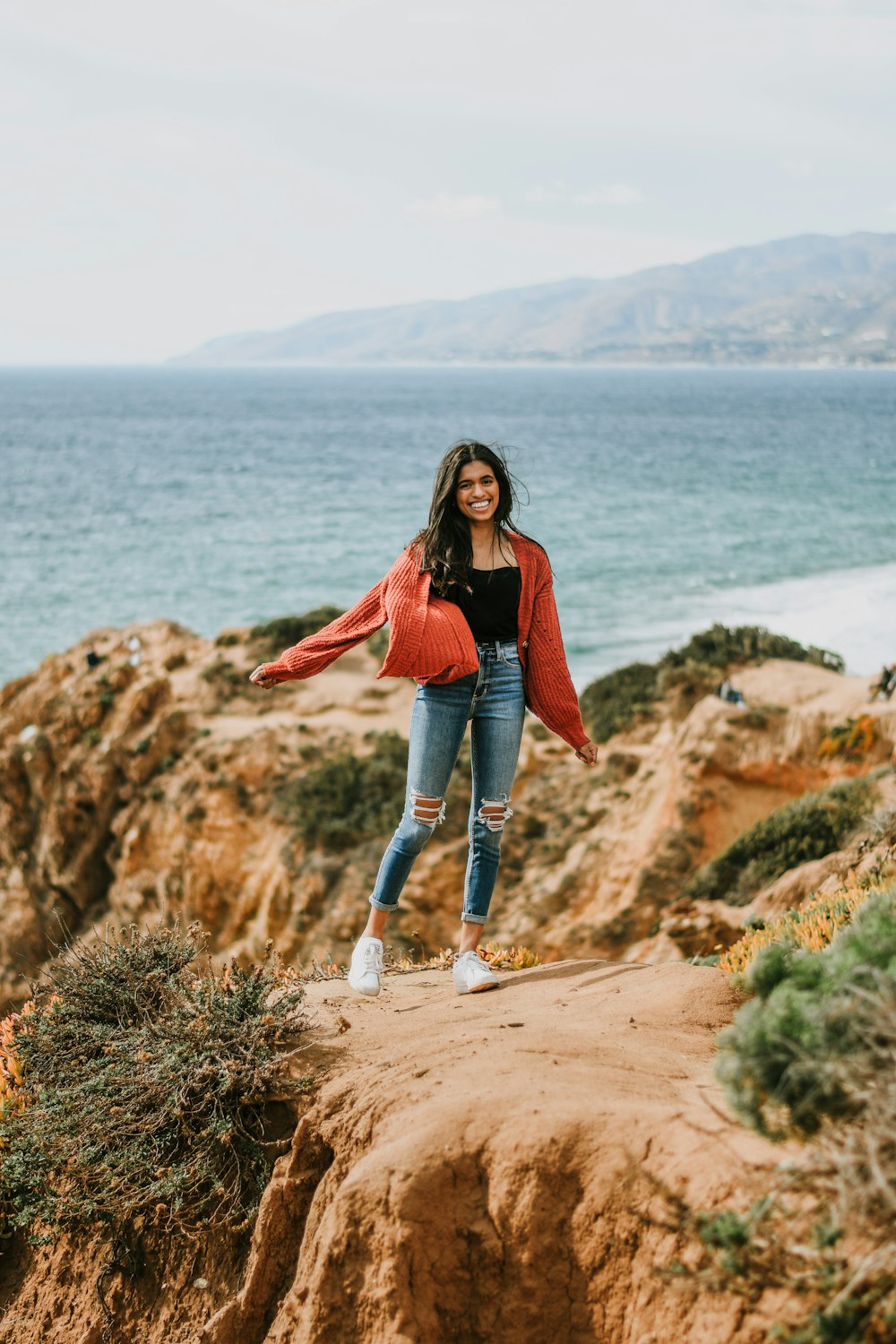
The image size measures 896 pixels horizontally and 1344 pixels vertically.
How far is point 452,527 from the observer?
176 inches

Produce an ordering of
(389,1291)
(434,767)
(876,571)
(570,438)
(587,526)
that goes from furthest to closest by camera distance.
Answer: (570,438) < (587,526) < (876,571) < (434,767) < (389,1291)

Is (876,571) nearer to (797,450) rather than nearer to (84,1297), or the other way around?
(84,1297)

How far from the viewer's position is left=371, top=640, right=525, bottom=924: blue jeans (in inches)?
177

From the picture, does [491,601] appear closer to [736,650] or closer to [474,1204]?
[474,1204]

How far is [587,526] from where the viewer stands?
39.4 m

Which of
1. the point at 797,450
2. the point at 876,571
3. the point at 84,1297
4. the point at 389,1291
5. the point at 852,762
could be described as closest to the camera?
the point at 389,1291

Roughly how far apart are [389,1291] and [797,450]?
68574 mm

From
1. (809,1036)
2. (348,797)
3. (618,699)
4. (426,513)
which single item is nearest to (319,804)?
(348,797)

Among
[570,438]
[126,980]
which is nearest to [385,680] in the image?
[126,980]

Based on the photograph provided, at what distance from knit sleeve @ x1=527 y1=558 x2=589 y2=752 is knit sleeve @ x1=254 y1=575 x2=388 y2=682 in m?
0.69

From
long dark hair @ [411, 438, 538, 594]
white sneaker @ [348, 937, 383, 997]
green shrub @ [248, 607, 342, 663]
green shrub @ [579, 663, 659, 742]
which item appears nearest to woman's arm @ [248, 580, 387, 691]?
long dark hair @ [411, 438, 538, 594]

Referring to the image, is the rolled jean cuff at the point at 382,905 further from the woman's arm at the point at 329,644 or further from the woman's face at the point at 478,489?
the woman's face at the point at 478,489

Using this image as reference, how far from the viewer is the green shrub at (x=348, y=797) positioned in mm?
12078

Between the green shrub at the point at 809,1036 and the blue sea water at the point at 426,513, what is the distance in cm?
186
